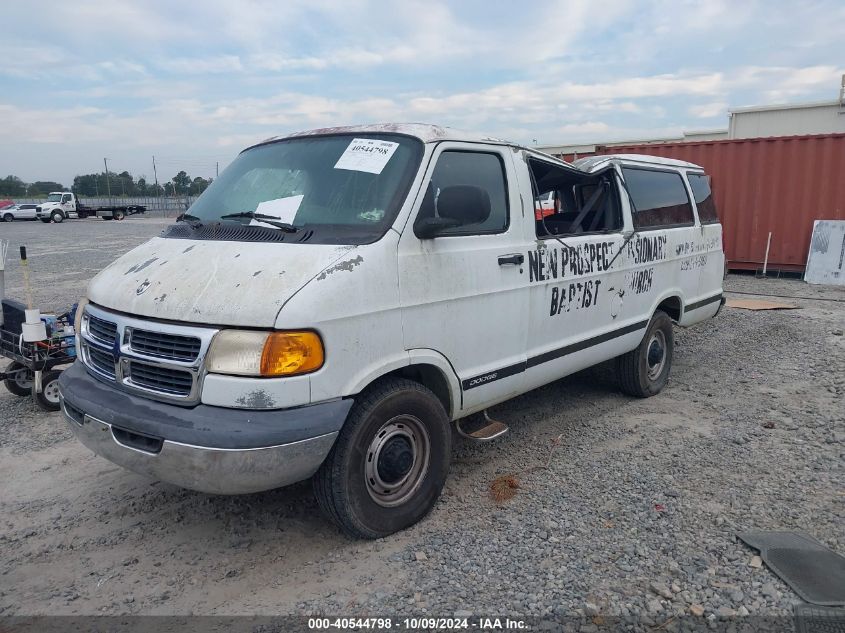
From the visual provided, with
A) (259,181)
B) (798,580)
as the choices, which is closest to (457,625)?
(798,580)

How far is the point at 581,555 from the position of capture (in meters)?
3.22

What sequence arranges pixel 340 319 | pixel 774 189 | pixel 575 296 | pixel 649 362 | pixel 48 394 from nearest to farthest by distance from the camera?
1. pixel 340 319
2. pixel 575 296
3. pixel 48 394
4. pixel 649 362
5. pixel 774 189

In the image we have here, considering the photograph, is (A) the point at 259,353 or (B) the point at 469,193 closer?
Answer: (A) the point at 259,353

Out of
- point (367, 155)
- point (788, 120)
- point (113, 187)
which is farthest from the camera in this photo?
point (113, 187)

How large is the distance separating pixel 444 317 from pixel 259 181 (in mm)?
1476

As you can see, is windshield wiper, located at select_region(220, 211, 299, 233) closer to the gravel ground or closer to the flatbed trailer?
the gravel ground

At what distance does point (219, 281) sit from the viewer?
3023 mm

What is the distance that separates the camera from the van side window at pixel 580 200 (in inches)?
188

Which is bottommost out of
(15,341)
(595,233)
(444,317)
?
(15,341)

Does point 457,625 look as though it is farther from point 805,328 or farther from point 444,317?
point 805,328

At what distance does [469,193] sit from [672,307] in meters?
3.30

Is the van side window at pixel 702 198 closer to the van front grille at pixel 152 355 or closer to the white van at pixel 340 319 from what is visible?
the white van at pixel 340 319

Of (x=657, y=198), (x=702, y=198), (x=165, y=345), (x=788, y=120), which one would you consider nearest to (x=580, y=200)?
(x=657, y=198)

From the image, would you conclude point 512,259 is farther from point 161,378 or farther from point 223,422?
point 161,378
